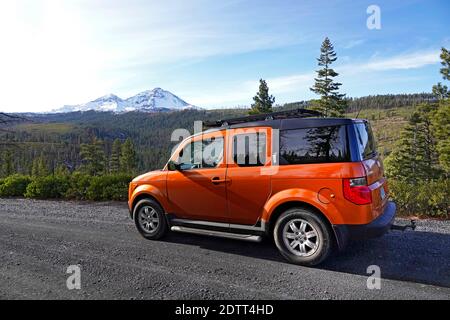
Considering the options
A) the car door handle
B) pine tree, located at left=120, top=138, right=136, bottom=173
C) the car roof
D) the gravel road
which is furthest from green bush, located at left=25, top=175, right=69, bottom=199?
pine tree, located at left=120, top=138, right=136, bottom=173

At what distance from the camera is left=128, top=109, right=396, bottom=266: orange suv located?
445 centimetres

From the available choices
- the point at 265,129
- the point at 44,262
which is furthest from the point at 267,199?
the point at 44,262

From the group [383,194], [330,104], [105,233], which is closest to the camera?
[383,194]

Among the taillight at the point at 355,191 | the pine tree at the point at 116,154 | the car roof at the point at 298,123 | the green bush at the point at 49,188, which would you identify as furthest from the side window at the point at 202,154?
the pine tree at the point at 116,154

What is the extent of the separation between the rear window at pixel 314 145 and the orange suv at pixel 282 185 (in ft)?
0.04

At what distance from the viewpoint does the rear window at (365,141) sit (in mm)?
4722

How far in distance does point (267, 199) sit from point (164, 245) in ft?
7.02

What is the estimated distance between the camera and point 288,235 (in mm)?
4762

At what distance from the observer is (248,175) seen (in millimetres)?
5121

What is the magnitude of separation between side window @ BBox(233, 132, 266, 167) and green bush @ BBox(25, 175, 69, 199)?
383 inches

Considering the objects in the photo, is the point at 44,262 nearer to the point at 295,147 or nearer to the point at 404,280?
the point at 295,147

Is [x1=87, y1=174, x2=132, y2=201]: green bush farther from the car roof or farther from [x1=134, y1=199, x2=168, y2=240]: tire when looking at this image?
the car roof

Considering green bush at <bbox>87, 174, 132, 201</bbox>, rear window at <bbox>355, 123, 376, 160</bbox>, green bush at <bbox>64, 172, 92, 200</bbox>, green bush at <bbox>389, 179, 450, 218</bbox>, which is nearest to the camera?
rear window at <bbox>355, 123, 376, 160</bbox>
